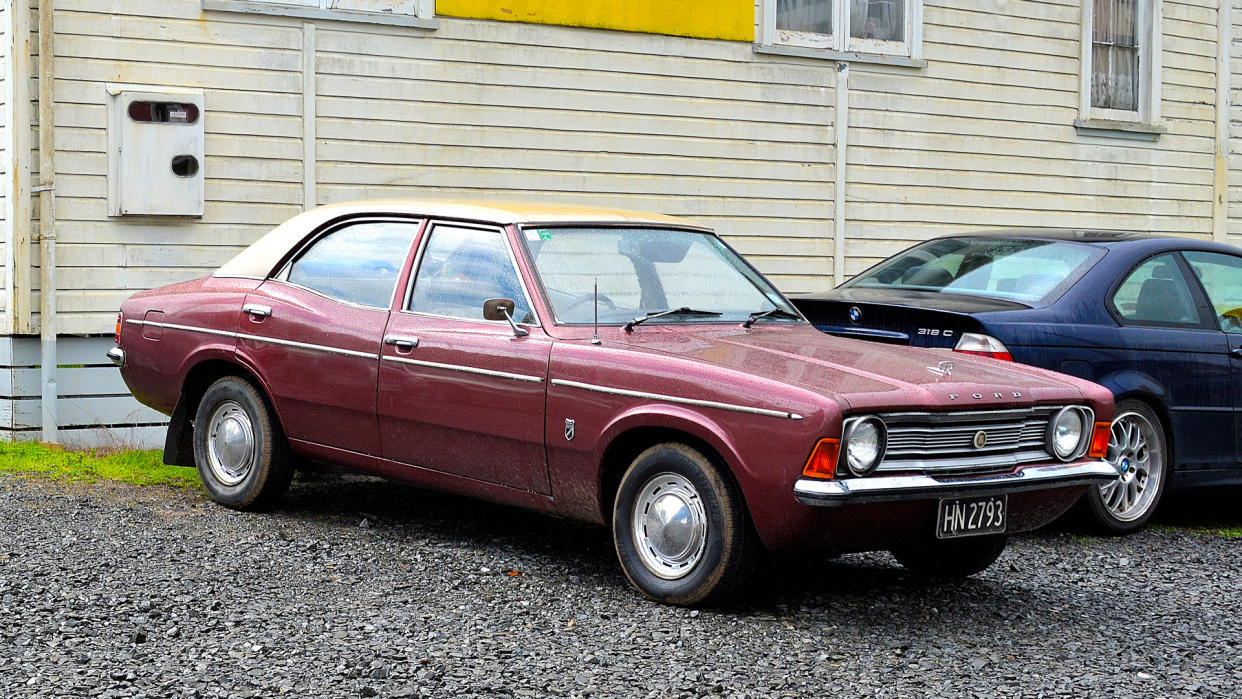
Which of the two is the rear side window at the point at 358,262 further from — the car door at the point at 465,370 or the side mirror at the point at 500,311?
the side mirror at the point at 500,311

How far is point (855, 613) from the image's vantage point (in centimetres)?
516

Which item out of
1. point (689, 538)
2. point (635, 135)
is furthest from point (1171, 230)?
point (689, 538)

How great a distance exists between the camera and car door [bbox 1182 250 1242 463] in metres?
7.22

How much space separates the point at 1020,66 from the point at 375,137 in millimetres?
5765

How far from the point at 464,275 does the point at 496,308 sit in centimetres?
49

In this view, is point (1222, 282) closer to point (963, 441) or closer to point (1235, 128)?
point (963, 441)

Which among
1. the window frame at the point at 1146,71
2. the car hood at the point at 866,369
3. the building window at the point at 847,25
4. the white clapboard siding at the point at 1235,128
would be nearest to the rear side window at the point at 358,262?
the car hood at the point at 866,369

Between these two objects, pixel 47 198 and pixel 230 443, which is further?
pixel 47 198

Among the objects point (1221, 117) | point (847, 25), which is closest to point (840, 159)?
point (847, 25)

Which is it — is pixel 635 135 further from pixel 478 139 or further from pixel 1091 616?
pixel 1091 616

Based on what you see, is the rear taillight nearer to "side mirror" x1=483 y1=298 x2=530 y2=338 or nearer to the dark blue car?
the dark blue car

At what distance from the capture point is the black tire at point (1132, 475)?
6832 mm

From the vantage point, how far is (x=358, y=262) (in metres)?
6.48

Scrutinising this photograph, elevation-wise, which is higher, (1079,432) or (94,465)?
(1079,432)
